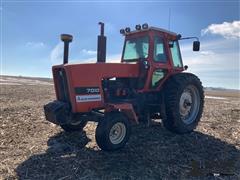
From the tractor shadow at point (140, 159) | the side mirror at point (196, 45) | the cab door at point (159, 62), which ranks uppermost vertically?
the side mirror at point (196, 45)

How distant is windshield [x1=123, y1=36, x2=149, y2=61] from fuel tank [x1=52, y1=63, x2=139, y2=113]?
1.12m

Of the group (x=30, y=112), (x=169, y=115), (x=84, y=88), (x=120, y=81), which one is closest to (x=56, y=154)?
(x=84, y=88)

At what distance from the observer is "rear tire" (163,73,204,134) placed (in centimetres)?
828

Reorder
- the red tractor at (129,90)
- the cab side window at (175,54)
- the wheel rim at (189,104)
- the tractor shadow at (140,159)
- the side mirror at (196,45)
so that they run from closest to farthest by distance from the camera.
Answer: the tractor shadow at (140,159), the red tractor at (129,90), the side mirror at (196,45), the wheel rim at (189,104), the cab side window at (175,54)

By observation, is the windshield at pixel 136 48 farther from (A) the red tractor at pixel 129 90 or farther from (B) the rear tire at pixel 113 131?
(B) the rear tire at pixel 113 131

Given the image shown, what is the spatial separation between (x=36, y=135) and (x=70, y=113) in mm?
1558

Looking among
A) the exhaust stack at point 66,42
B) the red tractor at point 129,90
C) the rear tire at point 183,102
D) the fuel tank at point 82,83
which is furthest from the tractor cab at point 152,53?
the exhaust stack at point 66,42

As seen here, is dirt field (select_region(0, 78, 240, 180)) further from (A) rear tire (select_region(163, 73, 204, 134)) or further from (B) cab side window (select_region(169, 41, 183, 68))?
(B) cab side window (select_region(169, 41, 183, 68))

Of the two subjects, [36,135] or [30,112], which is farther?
[30,112]

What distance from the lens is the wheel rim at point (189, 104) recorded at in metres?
9.05

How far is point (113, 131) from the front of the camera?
6.95 meters

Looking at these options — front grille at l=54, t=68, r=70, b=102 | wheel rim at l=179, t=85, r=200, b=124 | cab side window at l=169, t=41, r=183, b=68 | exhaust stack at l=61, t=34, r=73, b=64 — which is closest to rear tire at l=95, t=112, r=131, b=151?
front grille at l=54, t=68, r=70, b=102

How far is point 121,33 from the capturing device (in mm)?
9172

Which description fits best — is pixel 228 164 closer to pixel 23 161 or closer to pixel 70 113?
pixel 70 113
